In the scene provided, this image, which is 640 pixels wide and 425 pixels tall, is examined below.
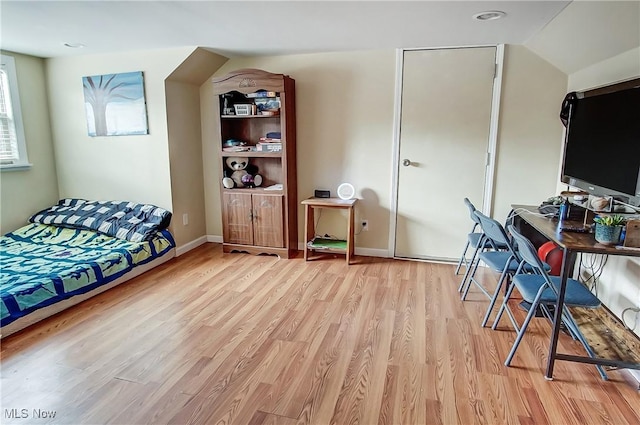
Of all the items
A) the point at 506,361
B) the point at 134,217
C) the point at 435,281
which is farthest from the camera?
the point at 134,217

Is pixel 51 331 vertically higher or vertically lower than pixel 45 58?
lower

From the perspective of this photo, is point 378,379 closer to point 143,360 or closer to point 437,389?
point 437,389

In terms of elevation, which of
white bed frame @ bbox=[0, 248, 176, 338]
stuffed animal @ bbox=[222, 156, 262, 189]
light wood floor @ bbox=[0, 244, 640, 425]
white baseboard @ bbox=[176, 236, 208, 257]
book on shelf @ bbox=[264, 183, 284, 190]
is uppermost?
stuffed animal @ bbox=[222, 156, 262, 189]

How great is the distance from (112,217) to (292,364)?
110 inches

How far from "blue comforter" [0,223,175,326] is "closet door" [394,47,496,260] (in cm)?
259

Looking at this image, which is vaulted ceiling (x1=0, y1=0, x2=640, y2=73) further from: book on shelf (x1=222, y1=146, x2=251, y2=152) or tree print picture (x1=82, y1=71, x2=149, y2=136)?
book on shelf (x1=222, y1=146, x2=251, y2=152)

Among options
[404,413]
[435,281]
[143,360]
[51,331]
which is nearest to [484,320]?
[435,281]

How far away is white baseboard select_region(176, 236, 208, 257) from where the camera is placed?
4.08 m

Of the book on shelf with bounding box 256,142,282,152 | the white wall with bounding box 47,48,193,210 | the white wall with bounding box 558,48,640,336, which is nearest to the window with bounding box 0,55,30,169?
the white wall with bounding box 47,48,193,210

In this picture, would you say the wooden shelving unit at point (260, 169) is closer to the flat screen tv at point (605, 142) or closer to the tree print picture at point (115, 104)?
the tree print picture at point (115, 104)

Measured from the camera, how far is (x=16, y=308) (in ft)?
8.11

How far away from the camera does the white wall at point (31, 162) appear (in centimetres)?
388

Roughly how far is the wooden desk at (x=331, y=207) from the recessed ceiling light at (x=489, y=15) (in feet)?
6.09

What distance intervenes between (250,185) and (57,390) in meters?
2.54
